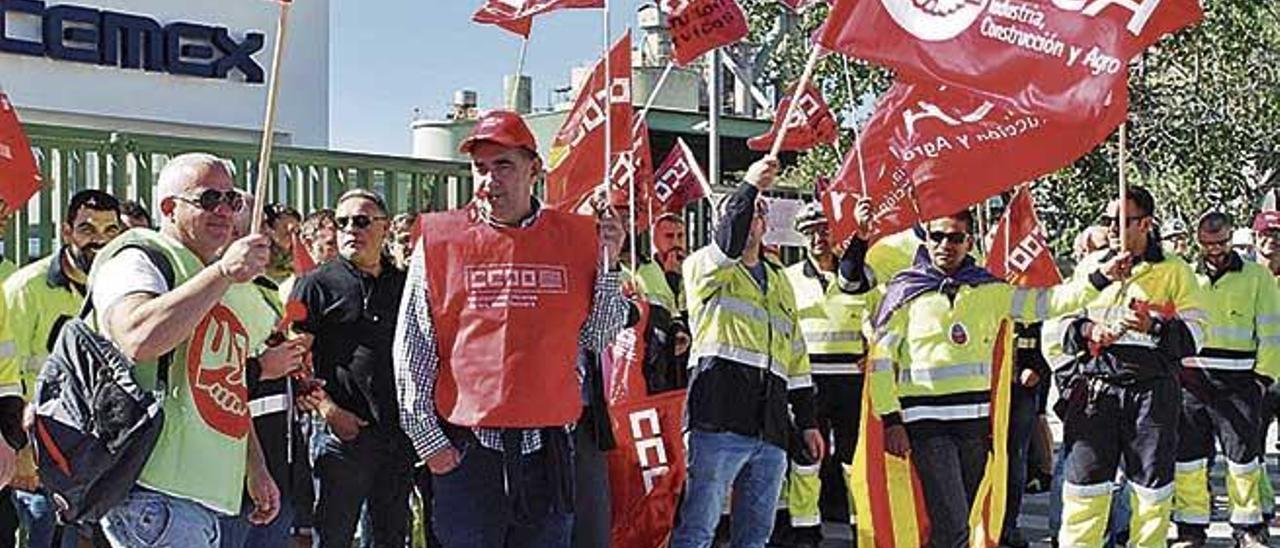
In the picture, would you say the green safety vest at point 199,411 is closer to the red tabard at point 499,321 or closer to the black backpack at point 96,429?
the black backpack at point 96,429

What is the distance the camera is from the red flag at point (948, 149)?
6.79 m

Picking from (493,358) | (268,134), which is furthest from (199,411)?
(493,358)

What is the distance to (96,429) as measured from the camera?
488 centimetres

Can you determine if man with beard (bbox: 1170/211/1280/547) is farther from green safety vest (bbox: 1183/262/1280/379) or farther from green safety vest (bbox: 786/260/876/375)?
green safety vest (bbox: 786/260/876/375)

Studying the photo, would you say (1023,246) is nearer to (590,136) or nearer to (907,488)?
(590,136)

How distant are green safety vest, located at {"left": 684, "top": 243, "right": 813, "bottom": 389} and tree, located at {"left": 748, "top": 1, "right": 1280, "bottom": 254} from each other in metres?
9.72

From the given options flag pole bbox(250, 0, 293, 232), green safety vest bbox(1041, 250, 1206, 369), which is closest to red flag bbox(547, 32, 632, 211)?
green safety vest bbox(1041, 250, 1206, 369)

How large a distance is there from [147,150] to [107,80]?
6.69 m

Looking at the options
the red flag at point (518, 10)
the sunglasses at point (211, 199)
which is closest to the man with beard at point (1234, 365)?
the red flag at point (518, 10)

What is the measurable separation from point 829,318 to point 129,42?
9107 mm

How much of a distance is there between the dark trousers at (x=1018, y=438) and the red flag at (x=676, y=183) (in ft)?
7.48

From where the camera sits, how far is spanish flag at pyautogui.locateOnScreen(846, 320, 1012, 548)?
26.4 ft

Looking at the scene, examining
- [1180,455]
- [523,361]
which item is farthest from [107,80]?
[523,361]

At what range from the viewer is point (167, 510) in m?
5.05
